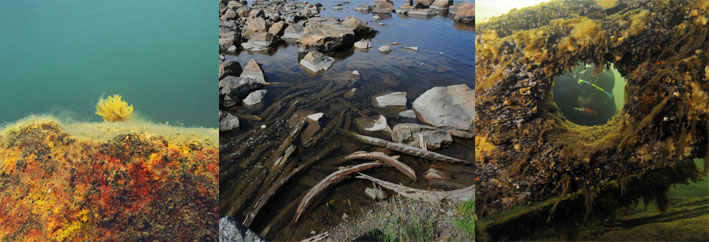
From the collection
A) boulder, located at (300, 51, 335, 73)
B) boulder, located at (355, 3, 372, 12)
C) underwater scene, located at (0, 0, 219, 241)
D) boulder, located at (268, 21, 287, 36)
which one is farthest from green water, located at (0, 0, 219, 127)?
boulder, located at (355, 3, 372, 12)

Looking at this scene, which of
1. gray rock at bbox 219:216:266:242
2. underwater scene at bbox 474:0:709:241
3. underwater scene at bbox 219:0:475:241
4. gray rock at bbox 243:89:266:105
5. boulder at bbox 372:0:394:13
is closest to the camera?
underwater scene at bbox 474:0:709:241

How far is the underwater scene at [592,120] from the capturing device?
1.76 meters

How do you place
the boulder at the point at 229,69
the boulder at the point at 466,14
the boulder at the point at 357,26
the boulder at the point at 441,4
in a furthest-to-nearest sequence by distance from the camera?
1. the boulder at the point at 441,4
2. the boulder at the point at 466,14
3. the boulder at the point at 357,26
4. the boulder at the point at 229,69

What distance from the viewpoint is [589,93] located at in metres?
1.85

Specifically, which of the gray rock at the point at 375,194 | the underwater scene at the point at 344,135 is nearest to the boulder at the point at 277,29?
the underwater scene at the point at 344,135

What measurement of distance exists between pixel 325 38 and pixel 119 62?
4.09 metres

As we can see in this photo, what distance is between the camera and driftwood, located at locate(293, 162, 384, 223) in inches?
106

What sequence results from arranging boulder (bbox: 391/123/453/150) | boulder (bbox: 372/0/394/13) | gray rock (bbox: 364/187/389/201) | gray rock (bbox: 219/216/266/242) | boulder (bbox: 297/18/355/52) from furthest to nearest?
boulder (bbox: 372/0/394/13), boulder (bbox: 297/18/355/52), boulder (bbox: 391/123/453/150), gray rock (bbox: 364/187/389/201), gray rock (bbox: 219/216/266/242)

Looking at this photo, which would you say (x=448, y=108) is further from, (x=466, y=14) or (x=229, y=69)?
(x=466, y=14)

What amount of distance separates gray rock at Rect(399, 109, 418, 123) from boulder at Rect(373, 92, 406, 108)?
0.27 metres

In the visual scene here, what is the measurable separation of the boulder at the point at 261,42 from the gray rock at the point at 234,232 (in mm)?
4328

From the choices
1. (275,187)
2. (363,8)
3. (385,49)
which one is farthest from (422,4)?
(275,187)

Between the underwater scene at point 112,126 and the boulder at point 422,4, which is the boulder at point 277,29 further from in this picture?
the underwater scene at point 112,126

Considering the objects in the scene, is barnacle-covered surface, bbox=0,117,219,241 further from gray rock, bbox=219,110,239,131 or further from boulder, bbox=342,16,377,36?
boulder, bbox=342,16,377,36
